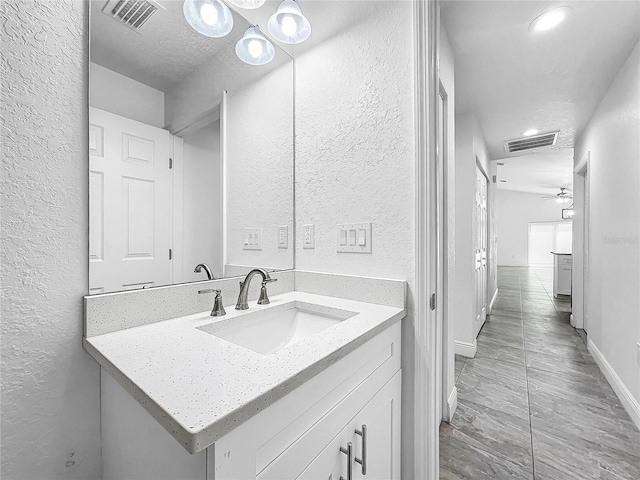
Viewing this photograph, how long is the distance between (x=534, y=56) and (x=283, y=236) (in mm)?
2081

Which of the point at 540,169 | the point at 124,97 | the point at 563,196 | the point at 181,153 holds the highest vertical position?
the point at 540,169

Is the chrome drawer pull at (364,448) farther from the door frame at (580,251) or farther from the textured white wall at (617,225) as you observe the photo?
the door frame at (580,251)

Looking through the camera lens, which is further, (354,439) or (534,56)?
(534,56)

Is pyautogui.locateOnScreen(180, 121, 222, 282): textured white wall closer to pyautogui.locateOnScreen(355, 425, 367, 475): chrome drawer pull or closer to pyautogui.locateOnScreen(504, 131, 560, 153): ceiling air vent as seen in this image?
pyautogui.locateOnScreen(355, 425, 367, 475): chrome drawer pull

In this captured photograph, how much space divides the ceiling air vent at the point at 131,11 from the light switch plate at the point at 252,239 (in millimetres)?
853

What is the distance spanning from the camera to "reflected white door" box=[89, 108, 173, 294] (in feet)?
2.78

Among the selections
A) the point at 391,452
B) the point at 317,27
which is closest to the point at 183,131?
the point at 317,27

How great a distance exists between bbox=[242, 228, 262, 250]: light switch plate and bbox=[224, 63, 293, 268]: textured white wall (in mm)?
17

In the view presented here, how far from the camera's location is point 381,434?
939mm

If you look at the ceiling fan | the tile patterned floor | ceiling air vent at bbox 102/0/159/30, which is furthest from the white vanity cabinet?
the ceiling fan

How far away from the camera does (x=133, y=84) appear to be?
96cm

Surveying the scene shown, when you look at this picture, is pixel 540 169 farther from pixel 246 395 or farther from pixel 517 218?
pixel 246 395

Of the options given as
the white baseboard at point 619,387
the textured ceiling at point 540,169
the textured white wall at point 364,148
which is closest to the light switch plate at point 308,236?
the textured white wall at point 364,148

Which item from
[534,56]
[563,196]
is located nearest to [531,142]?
[534,56]
